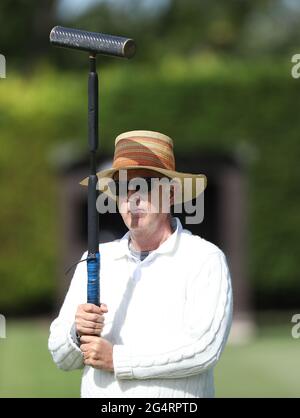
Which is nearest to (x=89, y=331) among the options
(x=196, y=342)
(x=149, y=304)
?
(x=149, y=304)

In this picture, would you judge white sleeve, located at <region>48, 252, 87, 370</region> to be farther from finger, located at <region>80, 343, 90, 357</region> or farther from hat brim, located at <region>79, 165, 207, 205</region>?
hat brim, located at <region>79, 165, 207, 205</region>

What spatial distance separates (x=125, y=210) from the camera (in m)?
3.57

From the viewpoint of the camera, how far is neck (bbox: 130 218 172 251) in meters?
3.63

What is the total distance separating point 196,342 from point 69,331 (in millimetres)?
475

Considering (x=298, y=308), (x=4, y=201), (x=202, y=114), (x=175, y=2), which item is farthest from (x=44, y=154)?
(x=175, y=2)

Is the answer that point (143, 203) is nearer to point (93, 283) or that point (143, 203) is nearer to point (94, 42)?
point (93, 283)

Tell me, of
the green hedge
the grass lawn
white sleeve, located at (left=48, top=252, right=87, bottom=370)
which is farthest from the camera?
the green hedge

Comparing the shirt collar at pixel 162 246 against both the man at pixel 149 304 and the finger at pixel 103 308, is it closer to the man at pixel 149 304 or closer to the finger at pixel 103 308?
the man at pixel 149 304

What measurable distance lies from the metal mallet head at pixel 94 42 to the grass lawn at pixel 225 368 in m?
6.03

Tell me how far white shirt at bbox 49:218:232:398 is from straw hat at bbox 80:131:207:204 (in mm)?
191

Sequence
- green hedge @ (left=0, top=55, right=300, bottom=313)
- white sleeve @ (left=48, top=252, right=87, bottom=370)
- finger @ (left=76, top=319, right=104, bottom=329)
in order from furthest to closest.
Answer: green hedge @ (left=0, top=55, right=300, bottom=313), white sleeve @ (left=48, top=252, right=87, bottom=370), finger @ (left=76, top=319, right=104, bottom=329)

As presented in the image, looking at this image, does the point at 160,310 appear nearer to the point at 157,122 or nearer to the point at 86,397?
the point at 86,397

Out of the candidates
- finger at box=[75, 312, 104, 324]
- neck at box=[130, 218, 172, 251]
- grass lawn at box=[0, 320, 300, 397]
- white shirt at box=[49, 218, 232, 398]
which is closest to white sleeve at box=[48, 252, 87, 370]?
white shirt at box=[49, 218, 232, 398]

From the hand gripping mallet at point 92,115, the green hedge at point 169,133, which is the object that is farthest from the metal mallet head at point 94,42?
the green hedge at point 169,133
